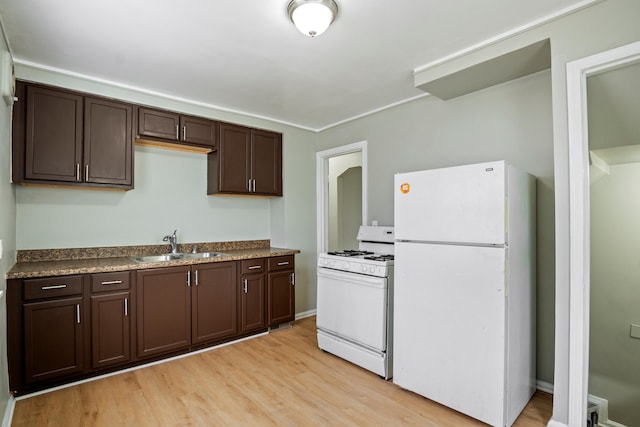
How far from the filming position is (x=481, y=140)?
9.52ft

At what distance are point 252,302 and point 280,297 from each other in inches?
14.5

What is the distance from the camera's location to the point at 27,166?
258cm

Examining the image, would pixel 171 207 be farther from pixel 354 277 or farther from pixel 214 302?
pixel 354 277

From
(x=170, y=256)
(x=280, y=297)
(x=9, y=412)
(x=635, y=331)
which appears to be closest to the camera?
(x=9, y=412)

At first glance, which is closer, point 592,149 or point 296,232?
point 592,149

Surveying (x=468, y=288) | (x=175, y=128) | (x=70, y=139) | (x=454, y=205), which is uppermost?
(x=175, y=128)

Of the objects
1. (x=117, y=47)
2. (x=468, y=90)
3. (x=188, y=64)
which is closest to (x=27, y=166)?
(x=117, y=47)

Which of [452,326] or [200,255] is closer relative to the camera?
[452,326]

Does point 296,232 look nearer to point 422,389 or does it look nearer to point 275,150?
point 275,150

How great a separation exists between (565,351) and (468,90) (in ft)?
6.88

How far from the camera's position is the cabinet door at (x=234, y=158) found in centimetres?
369

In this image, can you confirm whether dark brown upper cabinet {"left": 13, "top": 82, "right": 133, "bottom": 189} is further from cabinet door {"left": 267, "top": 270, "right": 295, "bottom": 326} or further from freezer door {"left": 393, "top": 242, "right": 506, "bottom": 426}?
freezer door {"left": 393, "top": 242, "right": 506, "bottom": 426}

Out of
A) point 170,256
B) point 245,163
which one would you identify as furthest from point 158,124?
point 170,256

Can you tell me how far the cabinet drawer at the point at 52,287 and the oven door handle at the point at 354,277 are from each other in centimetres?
200
